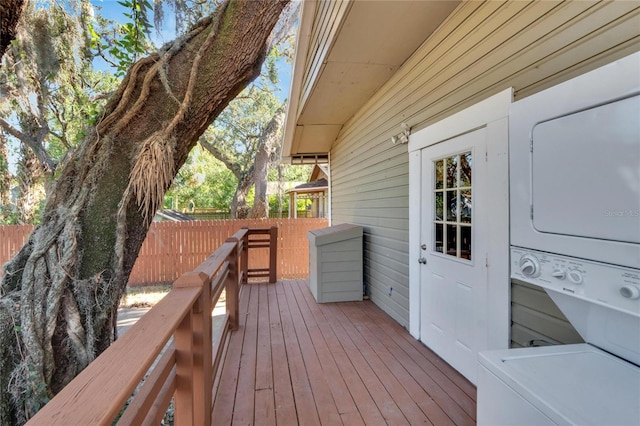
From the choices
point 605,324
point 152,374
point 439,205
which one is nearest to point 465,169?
point 439,205

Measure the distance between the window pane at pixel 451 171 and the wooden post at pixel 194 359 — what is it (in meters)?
1.99

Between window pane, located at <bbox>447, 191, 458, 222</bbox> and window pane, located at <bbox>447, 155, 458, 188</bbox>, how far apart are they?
7cm

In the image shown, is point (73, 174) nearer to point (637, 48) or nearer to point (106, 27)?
point (637, 48)

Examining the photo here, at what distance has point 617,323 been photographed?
1.02 meters

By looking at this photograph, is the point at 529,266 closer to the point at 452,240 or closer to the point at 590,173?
the point at 590,173

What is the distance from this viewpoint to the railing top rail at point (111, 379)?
0.54 meters

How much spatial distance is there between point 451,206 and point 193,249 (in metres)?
6.46

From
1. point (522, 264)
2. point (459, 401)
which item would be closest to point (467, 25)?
point (522, 264)

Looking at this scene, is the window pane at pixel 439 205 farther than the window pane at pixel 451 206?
Yes

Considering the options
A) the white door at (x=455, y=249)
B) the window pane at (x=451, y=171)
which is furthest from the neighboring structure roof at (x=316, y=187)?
the window pane at (x=451, y=171)

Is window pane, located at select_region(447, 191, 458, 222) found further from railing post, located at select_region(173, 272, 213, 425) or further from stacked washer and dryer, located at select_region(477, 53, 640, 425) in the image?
railing post, located at select_region(173, 272, 213, 425)

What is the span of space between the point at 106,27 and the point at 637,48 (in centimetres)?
762

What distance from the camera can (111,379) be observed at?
66 cm

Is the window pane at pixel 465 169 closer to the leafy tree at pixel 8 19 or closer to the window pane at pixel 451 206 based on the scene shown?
the window pane at pixel 451 206
